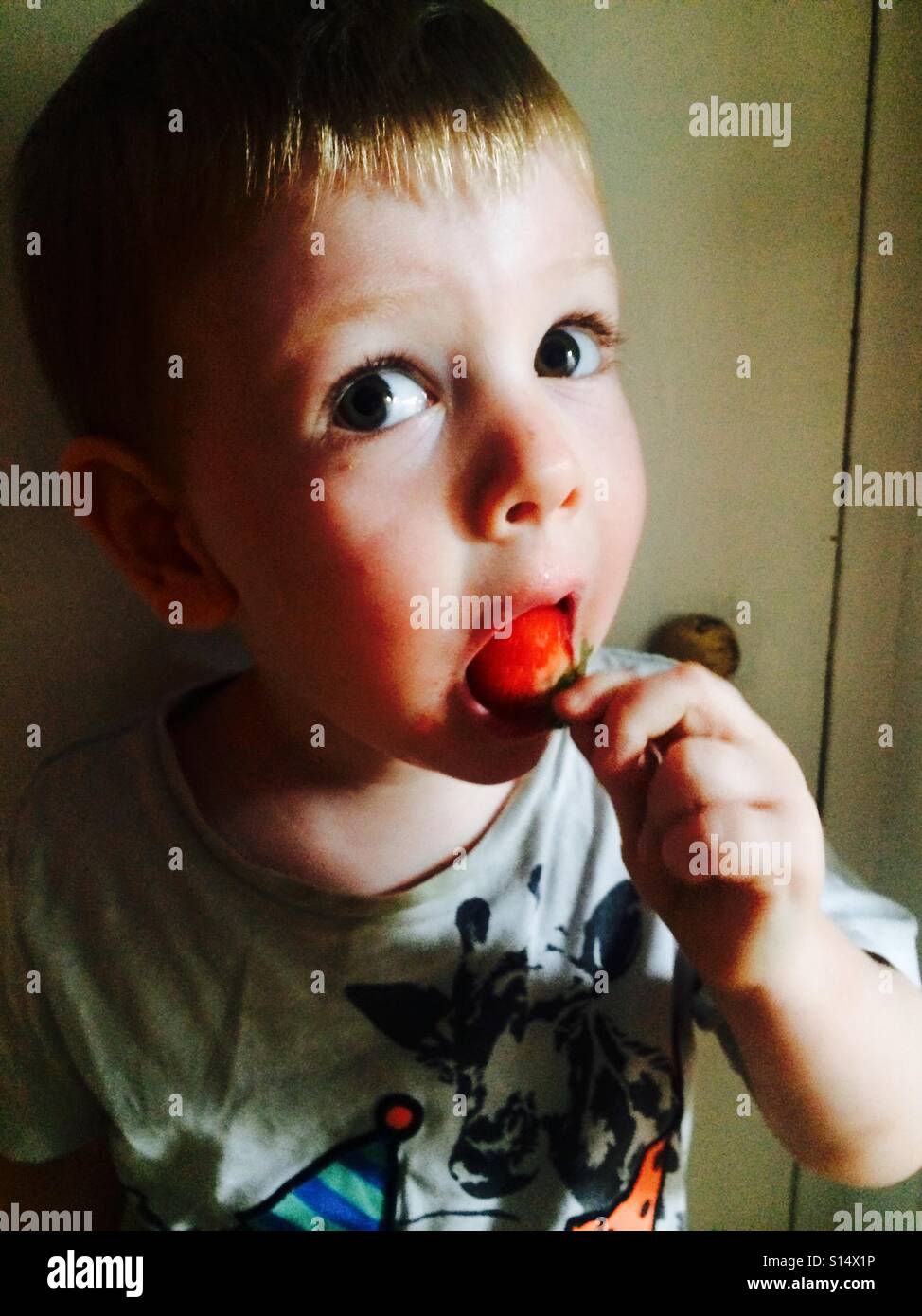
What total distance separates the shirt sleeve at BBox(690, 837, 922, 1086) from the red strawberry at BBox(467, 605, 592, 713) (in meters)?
0.20

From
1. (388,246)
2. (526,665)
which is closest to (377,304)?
(388,246)

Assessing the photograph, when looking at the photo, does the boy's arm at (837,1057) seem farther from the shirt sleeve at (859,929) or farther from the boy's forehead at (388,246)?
the boy's forehead at (388,246)

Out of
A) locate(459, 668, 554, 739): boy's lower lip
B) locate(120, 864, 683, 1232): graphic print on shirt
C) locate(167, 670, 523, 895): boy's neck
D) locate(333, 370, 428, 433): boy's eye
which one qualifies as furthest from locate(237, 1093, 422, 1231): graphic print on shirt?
locate(333, 370, 428, 433): boy's eye

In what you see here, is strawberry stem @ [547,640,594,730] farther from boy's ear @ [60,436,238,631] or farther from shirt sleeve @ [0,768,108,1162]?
shirt sleeve @ [0,768,108,1162]

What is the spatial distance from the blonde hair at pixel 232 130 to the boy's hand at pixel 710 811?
0.77 feet

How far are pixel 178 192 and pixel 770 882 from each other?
39 cm

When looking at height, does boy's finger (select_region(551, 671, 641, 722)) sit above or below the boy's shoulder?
above

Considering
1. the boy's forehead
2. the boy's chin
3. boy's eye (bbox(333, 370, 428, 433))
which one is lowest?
the boy's chin

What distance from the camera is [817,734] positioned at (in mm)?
588

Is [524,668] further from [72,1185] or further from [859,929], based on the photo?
[72,1185]

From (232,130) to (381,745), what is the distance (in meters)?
0.28

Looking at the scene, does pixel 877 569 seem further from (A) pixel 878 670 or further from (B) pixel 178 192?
(B) pixel 178 192

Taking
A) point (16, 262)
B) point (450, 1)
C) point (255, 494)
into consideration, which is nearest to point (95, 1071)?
point (255, 494)

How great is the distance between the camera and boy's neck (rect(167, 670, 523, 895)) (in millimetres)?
Result: 548
